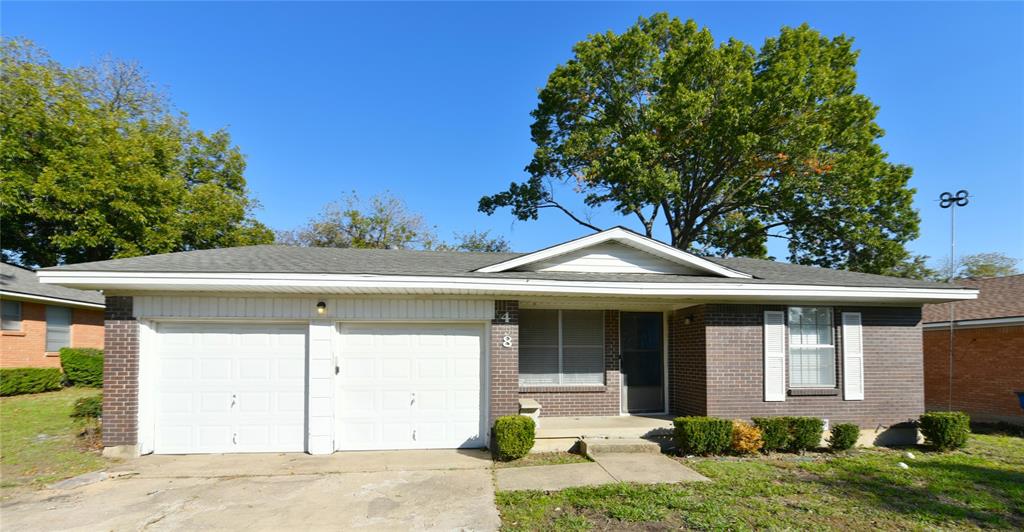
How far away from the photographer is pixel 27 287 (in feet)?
50.1

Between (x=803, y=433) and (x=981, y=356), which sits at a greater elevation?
(x=981, y=356)

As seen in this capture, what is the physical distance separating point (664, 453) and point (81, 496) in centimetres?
798

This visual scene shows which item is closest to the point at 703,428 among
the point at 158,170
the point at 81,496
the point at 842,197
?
the point at 81,496

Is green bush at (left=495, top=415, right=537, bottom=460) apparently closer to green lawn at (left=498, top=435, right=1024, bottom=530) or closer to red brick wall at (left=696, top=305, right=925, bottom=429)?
green lawn at (left=498, top=435, right=1024, bottom=530)

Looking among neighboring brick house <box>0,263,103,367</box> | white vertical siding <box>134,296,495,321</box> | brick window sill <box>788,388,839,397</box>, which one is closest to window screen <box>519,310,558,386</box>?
white vertical siding <box>134,296,495,321</box>

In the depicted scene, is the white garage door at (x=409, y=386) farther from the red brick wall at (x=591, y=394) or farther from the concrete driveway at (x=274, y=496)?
the red brick wall at (x=591, y=394)

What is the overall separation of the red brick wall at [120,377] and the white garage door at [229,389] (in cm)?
36

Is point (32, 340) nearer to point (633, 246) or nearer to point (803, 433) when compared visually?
point (633, 246)

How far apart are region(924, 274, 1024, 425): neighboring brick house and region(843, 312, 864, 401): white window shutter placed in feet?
12.8

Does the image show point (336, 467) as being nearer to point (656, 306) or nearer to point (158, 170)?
point (656, 306)

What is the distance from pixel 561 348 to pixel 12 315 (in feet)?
51.7

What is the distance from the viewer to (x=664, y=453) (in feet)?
28.2

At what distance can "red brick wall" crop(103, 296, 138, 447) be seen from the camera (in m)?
7.94

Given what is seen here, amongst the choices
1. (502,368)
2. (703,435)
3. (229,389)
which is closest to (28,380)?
(229,389)
